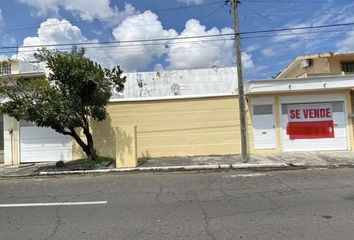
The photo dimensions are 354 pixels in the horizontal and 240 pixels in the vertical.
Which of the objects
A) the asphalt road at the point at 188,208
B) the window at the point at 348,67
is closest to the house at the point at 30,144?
the asphalt road at the point at 188,208

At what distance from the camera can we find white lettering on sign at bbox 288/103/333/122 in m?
Answer: 19.0

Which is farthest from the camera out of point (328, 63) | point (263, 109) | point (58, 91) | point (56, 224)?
point (328, 63)

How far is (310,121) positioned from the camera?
19094 millimetres

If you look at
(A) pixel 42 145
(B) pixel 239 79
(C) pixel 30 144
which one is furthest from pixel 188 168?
(C) pixel 30 144

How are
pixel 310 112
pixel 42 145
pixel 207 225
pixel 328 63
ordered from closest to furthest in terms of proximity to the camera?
pixel 207 225 < pixel 310 112 < pixel 42 145 < pixel 328 63

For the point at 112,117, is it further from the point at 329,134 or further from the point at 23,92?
the point at 329,134

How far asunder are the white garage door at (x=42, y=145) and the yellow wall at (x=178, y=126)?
5.89 ft

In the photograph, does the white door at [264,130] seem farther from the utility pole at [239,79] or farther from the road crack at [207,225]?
the road crack at [207,225]

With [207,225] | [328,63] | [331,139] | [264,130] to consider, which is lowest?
[207,225]

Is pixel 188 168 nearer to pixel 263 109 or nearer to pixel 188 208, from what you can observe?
pixel 263 109

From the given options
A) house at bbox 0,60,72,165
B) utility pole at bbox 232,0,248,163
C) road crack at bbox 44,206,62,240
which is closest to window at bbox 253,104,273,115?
utility pole at bbox 232,0,248,163

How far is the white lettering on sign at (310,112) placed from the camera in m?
19.0

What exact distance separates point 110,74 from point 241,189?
8.75 m

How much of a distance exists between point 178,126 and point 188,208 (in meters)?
11.3
